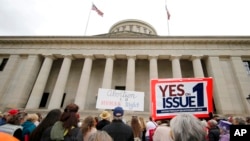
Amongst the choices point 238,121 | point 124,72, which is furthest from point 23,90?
point 238,121

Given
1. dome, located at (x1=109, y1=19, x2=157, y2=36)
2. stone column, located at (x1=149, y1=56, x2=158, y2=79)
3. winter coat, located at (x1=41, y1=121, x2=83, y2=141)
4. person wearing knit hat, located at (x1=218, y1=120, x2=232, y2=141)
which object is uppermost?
dome, located at (x1=109, y1=19, x2=157, y2=36)

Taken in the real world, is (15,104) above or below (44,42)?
below

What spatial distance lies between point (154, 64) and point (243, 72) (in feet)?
36.6

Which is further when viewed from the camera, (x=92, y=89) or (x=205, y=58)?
(x=92, y=89)

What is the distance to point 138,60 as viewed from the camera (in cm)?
2717

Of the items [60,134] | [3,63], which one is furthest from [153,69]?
[3,63]

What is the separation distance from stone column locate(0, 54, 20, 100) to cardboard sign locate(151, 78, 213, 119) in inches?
940

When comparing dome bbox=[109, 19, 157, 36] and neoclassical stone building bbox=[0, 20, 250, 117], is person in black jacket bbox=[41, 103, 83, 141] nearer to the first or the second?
neoclassical stone building bbox=[0, 20, 250, 117]

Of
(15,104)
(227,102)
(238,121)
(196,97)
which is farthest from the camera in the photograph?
(15,104)

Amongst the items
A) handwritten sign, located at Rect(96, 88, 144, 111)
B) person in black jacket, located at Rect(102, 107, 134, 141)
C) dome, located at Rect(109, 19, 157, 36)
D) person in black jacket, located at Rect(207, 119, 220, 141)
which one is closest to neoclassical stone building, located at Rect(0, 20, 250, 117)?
handwritten sign, located at Rect(96, 88, 144, 111)

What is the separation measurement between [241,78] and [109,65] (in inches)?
660

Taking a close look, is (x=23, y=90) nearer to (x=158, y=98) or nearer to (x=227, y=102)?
(x=158, y=98)

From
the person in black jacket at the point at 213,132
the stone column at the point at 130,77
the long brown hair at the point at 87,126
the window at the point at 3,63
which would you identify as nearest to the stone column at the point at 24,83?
the window at the point at 3,63

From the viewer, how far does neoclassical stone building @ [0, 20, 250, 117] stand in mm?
21000
